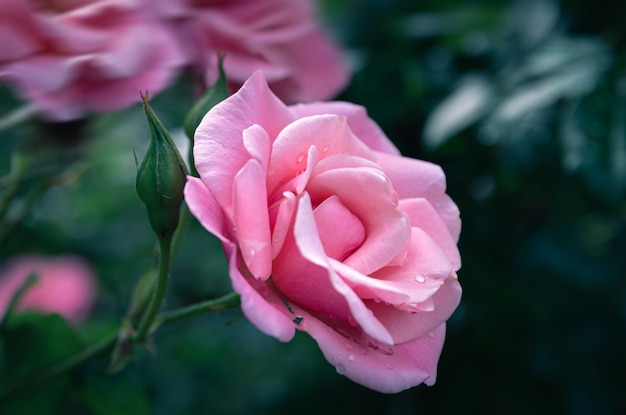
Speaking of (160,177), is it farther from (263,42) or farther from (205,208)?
(263,42)

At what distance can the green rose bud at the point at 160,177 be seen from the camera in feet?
1.81

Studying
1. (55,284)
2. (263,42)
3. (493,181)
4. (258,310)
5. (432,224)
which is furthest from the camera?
(55,284)

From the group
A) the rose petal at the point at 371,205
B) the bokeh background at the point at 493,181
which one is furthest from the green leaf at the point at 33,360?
the rose petal at the point at 371,205

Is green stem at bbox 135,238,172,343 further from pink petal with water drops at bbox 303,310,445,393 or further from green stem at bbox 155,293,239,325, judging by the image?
pink petal with water drops at bbox 303,310,445,393

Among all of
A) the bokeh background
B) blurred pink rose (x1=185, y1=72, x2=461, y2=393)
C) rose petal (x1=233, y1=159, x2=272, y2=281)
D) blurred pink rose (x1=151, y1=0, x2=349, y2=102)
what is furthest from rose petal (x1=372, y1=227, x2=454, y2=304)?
the bokeh background

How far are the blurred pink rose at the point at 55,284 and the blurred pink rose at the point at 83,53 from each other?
2.72 ft

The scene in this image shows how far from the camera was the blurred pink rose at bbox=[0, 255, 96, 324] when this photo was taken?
1.45m

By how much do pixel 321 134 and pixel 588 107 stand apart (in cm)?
63

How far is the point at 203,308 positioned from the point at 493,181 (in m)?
0.83

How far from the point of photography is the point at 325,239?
554mm

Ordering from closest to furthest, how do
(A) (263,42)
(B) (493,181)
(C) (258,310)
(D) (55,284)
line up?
(C) (258,310) → (A) (263,42) → (B) (493,181) → (D) (55,284)

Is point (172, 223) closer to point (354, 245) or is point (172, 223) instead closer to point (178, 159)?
point (178, 159)

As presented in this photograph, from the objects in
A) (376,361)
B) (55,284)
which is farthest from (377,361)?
(55,284)

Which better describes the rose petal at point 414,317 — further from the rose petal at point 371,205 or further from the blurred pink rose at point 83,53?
the blurred pink rose at point 83,53
